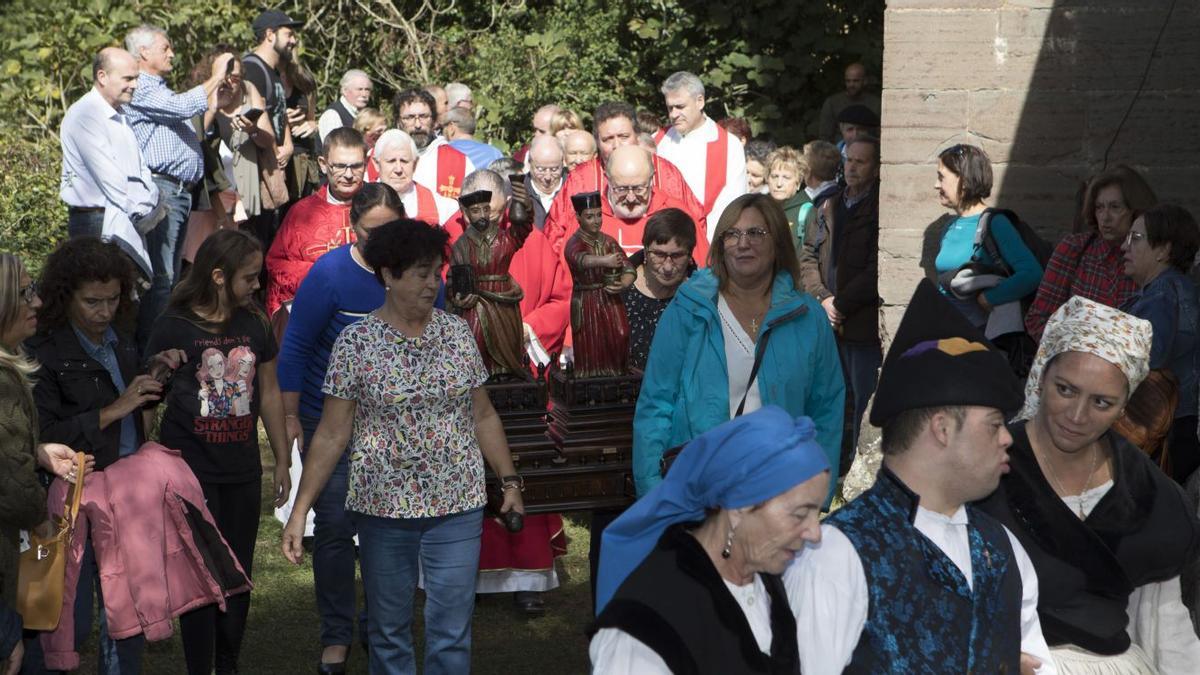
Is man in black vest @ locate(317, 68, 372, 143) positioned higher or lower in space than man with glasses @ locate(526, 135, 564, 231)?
higher

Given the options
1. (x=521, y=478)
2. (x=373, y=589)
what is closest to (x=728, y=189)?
(x=521, y=478)

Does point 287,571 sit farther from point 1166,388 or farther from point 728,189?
point 1166,388

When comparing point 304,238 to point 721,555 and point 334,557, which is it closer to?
point 334,557

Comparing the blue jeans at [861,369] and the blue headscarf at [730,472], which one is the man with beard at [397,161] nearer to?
the blue jeans at [861,369]

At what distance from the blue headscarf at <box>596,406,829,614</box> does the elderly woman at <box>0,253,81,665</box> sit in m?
2.19

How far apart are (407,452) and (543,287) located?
2.24 meters

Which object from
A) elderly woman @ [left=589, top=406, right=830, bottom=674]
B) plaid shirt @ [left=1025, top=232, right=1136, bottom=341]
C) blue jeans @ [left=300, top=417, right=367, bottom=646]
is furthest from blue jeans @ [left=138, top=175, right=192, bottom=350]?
elderly woman @ [left=589, top=406, right=830, bottom=674]

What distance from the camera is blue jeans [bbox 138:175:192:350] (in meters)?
9.51

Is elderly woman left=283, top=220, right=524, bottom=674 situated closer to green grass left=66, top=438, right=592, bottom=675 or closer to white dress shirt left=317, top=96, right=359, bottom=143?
green grass left=66, top=438, right=592, bottom=675

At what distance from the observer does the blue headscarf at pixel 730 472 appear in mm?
3086

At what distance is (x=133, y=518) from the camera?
17.4ft

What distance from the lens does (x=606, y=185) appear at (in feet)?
25.6

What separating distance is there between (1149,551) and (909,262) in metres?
4.18

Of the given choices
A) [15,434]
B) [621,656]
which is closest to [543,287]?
[15,434]
